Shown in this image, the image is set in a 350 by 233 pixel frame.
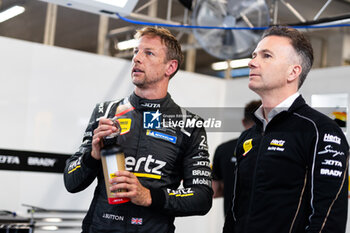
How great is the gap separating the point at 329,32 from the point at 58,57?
14.9 feet

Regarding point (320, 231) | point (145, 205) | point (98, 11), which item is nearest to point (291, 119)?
point (320, 231)

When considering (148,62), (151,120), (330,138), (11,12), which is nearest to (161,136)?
(151,120)

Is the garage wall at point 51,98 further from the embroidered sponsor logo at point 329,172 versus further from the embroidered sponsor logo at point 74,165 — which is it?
the embroidered sponsor logo at point 329,172

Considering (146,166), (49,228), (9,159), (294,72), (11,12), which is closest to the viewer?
(294,72)

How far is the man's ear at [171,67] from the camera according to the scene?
82.6 inches

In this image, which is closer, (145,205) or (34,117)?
(145,205)

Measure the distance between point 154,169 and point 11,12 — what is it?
171 inches

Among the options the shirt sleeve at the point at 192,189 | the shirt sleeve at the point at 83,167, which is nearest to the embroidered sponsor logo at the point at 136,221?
the shirt sleeve at the point at 192,189

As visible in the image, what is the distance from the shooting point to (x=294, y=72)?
1.83 m

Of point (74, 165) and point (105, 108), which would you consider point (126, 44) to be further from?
point (74, 165)

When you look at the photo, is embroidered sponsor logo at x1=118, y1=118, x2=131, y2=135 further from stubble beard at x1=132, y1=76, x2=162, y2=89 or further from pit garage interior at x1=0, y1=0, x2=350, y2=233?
pit garage interior at x1=0, y1=0, x2=350, y2=233

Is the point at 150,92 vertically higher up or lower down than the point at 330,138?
higher up

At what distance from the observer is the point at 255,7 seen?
164 inches

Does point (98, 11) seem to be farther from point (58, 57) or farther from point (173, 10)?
point (173, 10)
